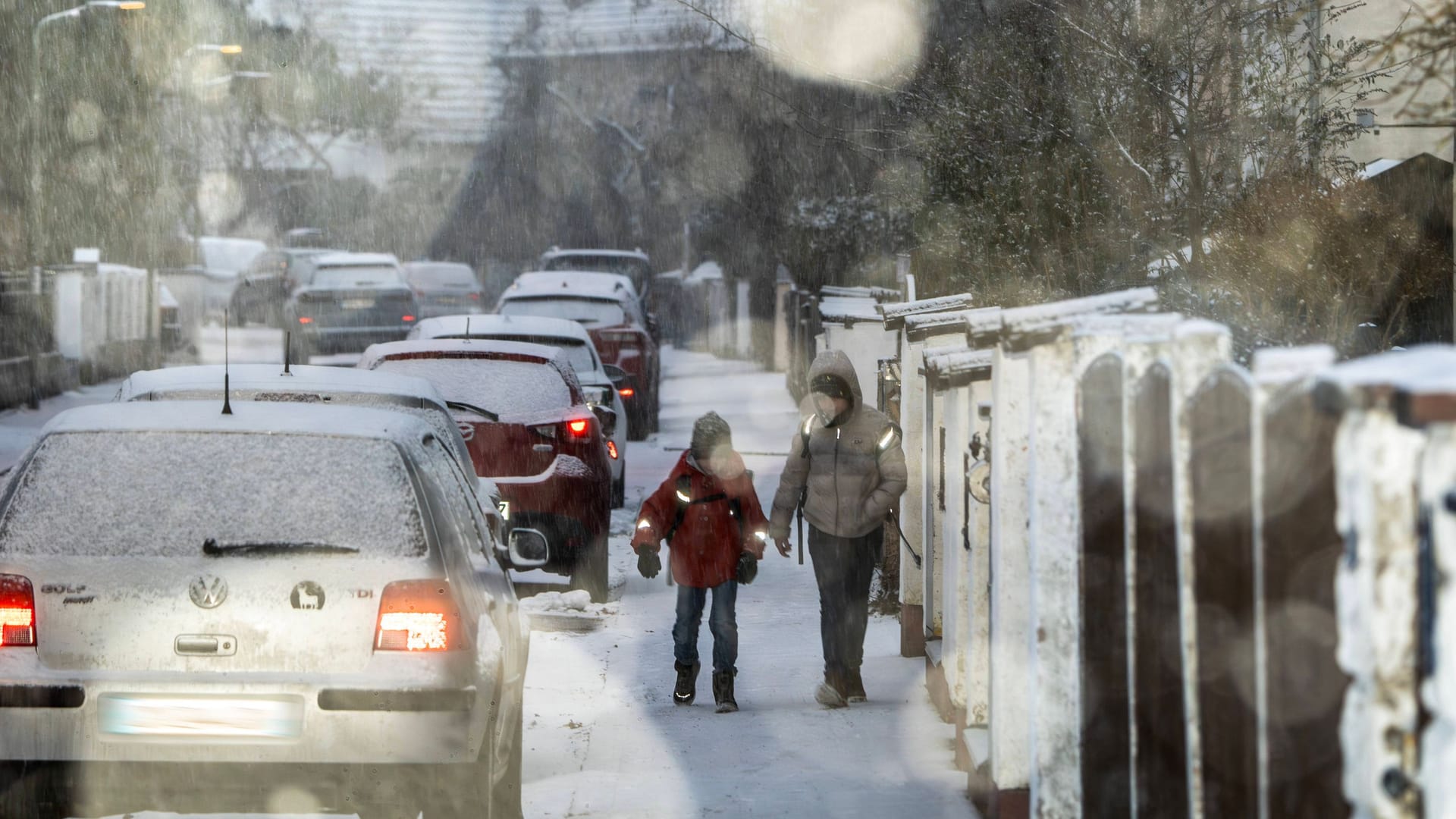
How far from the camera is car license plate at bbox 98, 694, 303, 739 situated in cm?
468

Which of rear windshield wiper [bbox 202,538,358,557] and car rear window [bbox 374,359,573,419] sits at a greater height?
car rear window [bbox 374,359,573,419]

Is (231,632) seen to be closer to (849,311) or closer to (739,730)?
(739,730)

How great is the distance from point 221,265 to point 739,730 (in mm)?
41485

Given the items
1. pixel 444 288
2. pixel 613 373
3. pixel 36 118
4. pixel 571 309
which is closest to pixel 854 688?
pixel 613 373

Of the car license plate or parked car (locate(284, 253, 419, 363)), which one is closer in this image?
the car license plate

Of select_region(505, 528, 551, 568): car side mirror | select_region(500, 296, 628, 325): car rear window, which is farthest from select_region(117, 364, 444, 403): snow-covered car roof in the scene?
select_region(500, 296, 628, 325): car rear window

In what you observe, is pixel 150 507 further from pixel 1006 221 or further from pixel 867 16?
pixel 867 16

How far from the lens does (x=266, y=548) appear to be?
484 centimetres

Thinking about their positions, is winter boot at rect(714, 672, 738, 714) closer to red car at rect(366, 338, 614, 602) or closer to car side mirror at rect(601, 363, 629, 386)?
red car at rect(366, 338, 614, 602)

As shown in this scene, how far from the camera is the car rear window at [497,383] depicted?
1010 centimetres

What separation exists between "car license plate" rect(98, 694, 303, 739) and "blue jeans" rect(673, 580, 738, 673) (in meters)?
3.34

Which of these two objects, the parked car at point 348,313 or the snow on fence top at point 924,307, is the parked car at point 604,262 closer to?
the parked car at point 348,313

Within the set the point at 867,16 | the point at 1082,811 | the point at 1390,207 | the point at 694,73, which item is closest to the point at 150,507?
the point at 1082,811

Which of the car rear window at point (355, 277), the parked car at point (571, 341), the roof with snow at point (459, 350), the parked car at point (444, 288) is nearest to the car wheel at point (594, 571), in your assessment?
the roof with snow at point (459, 350)
